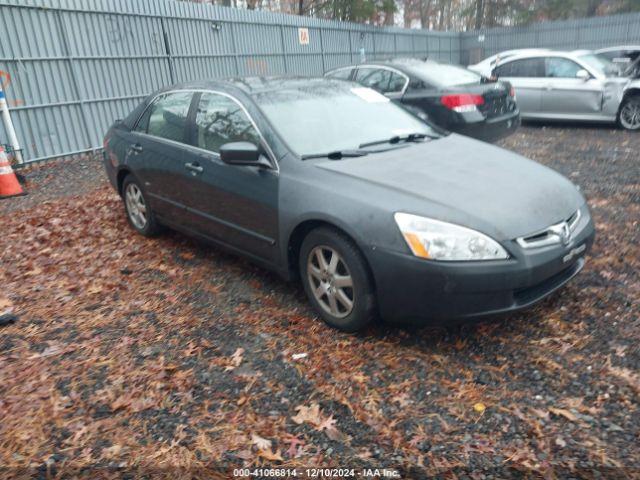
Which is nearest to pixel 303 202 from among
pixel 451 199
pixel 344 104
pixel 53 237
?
→ pixel 451 199

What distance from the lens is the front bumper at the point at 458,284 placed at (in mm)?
2881

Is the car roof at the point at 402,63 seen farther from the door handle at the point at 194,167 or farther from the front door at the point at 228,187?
the door handle at the point at 194,167

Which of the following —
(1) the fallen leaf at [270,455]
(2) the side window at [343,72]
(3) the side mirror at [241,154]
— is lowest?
(1) the fallen leaf at [270,455]

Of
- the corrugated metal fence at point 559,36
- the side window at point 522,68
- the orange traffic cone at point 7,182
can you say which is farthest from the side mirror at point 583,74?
the corrugated metal fence at point 559,36

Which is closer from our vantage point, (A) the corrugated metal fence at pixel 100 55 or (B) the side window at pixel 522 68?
(A) the corrugated metal fence at pixel 100 55

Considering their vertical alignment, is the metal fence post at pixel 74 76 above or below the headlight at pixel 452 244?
above

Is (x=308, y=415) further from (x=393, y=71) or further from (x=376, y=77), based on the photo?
(x=376, y=77)

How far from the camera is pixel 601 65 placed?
10.4 m

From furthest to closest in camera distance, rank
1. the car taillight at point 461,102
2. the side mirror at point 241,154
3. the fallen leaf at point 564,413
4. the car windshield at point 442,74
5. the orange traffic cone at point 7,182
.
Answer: the car windshield at point 442,74
the car taillight at point 461,102
the orange traffic cone at point 7,182
the side mirror at point 241,154
the fallen leaf at point 564,413

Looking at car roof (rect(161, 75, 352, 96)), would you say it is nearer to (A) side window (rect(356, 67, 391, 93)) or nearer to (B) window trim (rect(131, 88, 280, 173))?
(B) window trim (rect(131, 88, 280, 173))

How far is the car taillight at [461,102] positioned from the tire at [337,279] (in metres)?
4.83

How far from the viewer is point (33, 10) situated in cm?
860

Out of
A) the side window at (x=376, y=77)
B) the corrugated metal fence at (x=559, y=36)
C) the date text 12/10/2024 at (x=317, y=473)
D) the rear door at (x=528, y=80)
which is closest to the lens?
the date text 12/10/2024 at (x=317, y=473)

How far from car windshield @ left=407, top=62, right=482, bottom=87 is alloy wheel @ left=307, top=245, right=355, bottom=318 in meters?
5.24
